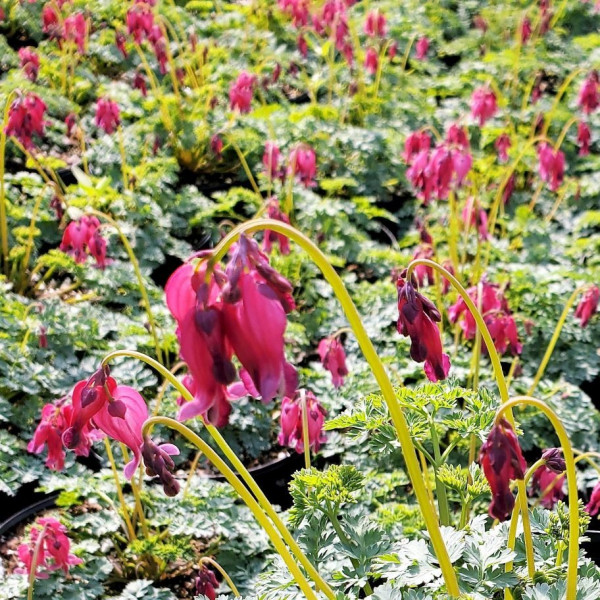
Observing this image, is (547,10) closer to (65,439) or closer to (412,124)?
(412,124)

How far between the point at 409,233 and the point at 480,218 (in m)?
1.00

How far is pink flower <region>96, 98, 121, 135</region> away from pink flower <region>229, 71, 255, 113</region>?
0.73m

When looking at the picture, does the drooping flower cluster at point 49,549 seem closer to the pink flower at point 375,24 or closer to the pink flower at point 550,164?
the pink flower at point 550,164

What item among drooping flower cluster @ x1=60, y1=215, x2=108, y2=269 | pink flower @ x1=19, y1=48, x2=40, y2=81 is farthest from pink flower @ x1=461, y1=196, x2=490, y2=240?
pink flower @ x1=19, y1=48, x2=40, y2=81

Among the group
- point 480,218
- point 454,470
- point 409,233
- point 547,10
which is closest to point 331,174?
point 409,233

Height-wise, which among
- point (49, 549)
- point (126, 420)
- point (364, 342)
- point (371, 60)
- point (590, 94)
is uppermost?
point (364, 342)

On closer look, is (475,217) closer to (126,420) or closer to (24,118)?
(24,118)

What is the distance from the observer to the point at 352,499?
5.24 ft


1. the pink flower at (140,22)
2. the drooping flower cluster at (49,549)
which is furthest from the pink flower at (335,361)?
the pink flower at (140,22)

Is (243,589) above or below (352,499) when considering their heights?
below

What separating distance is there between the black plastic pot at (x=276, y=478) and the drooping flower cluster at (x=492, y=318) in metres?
0.80

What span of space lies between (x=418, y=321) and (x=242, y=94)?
3.51 meters

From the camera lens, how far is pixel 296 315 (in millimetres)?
3697

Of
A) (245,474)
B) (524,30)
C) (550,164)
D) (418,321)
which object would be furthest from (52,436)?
(524,30)
